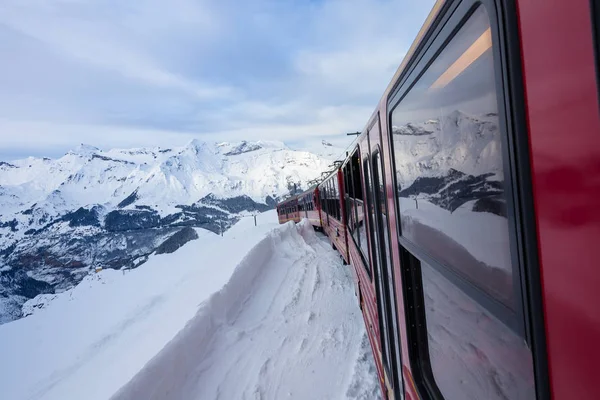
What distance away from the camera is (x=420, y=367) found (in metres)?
1.99

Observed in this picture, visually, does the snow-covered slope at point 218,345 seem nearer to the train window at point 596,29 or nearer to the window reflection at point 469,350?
the window reflection at point 469,350

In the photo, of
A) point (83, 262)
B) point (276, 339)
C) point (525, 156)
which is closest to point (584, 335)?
point (525, 156)

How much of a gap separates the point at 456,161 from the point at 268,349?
4.87 meters

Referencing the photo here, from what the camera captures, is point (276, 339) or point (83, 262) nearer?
point (276, 339)

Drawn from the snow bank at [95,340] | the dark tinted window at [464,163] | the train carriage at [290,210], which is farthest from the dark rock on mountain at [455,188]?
the train carriage at [290,210]

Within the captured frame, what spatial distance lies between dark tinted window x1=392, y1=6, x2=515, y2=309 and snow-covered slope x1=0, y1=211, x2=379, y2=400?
3427 mm

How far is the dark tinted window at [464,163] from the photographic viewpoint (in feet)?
2.80

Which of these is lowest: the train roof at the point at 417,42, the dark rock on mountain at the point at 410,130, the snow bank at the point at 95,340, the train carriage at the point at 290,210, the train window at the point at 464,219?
the snow bank at the point at 95,340

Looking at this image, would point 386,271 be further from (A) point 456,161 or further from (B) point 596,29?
(B) point 596,29

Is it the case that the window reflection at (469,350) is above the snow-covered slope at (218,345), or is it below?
above

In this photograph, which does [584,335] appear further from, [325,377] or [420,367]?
[325,377]

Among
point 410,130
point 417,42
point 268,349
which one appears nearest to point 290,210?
point 268,349

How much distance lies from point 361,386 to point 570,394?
13.1 feet

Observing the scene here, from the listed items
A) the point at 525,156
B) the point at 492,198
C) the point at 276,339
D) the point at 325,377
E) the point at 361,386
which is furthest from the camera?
the point at 276,339
